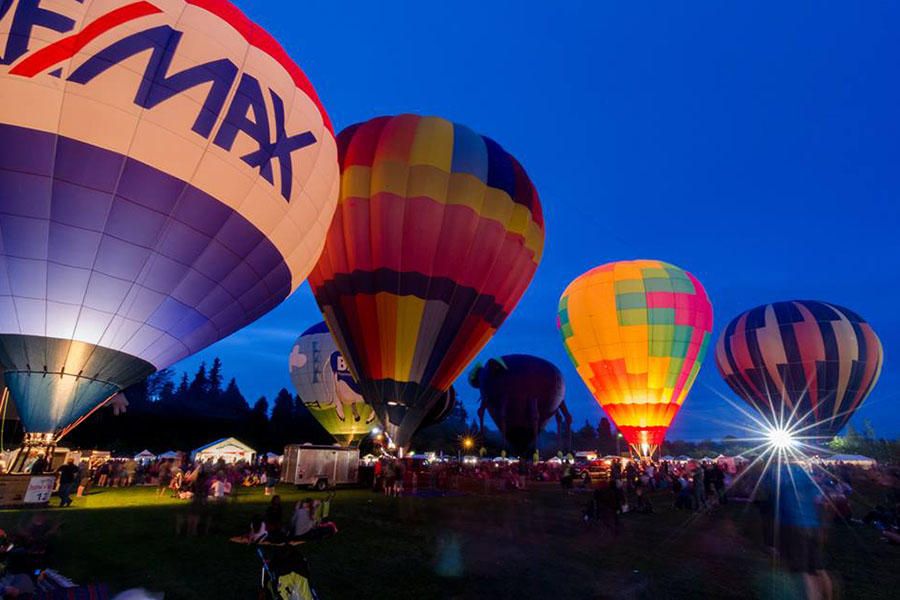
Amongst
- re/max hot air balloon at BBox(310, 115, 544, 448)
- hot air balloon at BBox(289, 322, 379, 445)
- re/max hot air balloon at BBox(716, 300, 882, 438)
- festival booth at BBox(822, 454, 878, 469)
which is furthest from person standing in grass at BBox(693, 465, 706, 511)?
festival booth at BBox(822, 454, 878, 469)

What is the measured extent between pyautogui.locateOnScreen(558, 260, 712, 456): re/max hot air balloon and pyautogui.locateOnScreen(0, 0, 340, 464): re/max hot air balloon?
1936 cm

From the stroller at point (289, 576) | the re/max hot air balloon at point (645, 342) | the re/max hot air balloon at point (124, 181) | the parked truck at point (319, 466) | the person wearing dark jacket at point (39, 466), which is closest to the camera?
the stroller at point (289, 576)

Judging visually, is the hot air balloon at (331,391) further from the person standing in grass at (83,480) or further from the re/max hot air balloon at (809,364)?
the re/max hot air balloon at (809,364)

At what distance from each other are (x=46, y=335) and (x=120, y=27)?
5.80 meters

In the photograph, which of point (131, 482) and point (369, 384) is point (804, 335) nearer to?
point (369, 384)

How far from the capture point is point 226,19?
10.3 meters

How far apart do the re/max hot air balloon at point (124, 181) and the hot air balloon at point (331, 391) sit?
21.7m

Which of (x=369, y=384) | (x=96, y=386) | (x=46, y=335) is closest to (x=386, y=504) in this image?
(x=369, y=384)

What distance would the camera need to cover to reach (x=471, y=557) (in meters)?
7.96

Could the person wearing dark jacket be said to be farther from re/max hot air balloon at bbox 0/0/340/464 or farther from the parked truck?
the parked truck

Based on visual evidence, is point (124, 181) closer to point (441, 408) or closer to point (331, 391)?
point (441, 408)

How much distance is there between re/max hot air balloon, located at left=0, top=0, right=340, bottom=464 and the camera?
8.48m

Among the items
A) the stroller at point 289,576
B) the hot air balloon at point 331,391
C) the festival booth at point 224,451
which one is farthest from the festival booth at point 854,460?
the stroller at point 289,576

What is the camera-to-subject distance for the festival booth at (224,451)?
30.8m
